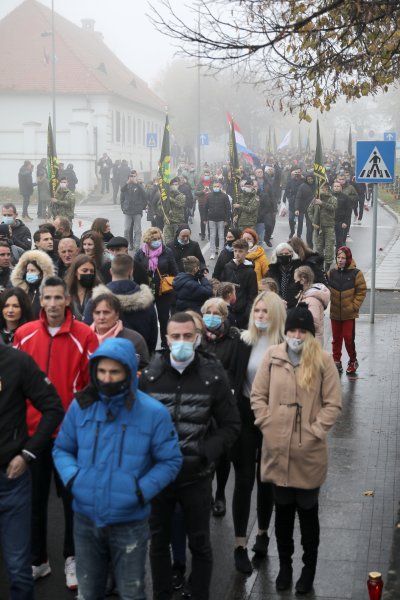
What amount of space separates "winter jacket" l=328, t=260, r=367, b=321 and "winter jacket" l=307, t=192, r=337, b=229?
8676 millimetres

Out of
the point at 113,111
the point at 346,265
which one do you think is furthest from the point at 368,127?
the point at 346,265

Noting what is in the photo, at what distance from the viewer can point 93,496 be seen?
487 cm

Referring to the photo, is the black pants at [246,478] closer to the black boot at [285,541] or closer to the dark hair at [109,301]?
the black boot at [285,541]

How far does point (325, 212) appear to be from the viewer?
20891 mm

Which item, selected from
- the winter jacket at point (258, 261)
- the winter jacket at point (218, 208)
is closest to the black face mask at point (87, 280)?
the winter jacket at point (258, 261)

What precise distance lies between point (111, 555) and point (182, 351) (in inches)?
47.2

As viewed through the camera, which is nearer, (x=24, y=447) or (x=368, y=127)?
(x=24, y=447)

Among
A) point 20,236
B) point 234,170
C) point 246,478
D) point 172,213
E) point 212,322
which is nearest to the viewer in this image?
point 246,478

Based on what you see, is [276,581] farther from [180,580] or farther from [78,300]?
[78,300]

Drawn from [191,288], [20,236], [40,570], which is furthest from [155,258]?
[40,570]

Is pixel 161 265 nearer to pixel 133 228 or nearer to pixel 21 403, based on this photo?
pixel 21 403

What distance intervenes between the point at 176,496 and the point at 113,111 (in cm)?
5861

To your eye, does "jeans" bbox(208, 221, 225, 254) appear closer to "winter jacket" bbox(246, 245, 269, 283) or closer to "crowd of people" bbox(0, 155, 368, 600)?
"winter jacket" bbox(246, 245, 269, 283)

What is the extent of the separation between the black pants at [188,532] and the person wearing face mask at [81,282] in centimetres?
298
